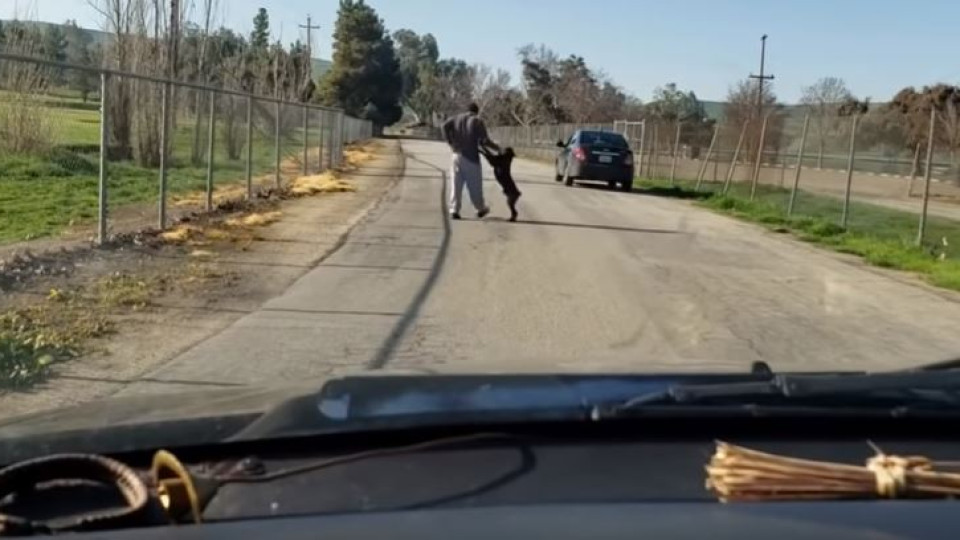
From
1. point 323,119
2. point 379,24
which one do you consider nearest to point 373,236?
point 323,119

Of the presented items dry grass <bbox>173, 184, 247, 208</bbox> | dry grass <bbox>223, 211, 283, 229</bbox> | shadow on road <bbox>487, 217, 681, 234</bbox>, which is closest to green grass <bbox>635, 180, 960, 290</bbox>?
shadow on road <bbox>487, 217, 681, 234</bbox>

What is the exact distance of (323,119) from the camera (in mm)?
34906

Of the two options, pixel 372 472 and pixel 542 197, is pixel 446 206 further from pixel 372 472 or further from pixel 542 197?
pixel 372 472

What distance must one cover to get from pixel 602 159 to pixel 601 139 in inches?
31.3

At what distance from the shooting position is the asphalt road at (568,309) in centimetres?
791

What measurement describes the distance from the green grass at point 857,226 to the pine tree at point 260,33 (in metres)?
34.1

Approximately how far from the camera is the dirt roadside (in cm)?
736

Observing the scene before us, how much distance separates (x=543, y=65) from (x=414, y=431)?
114 metres

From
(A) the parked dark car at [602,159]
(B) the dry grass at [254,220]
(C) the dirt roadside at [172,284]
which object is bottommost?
(B) the dry grass at [254,220]

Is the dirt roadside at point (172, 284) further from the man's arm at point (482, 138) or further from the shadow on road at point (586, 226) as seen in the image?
the shadow on road at point (586, 226)

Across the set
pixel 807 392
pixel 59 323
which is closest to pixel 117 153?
pixel 59 323

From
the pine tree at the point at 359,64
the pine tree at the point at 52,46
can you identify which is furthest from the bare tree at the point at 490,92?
the pine tree at the point at 52,46

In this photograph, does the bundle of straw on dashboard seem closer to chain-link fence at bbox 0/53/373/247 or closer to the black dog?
chain-link fence at bbox 0/53/373/247

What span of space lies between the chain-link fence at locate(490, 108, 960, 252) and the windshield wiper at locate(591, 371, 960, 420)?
14.9m
